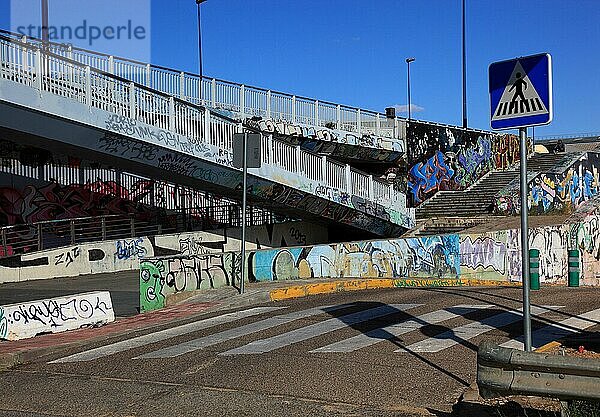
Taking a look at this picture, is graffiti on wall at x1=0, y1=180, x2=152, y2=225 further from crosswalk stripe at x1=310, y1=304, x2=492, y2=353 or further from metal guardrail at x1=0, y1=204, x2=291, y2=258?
crosswalk stripe at x1=310, y1=304, x2=492, y2=353

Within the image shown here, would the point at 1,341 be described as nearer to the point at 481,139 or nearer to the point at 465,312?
the point at 465,312

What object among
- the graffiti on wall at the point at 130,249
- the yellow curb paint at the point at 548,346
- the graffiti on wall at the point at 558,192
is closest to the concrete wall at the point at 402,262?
the graffiti on wall at the point at 558,192

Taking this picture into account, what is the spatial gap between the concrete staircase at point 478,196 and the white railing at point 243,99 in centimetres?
340

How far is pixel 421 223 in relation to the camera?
29.3 m

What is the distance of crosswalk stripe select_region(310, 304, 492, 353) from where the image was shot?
962 centimetres

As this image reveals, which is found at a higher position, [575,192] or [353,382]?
[575,192]

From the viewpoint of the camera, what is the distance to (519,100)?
7035mm

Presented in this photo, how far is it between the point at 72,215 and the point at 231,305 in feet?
44.7

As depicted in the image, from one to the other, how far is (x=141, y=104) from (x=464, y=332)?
36.9 ft

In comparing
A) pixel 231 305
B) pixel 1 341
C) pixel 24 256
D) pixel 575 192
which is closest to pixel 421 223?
pixel 575 192

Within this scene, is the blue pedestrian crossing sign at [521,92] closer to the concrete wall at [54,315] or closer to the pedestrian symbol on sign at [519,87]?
the pedestrian symbol on sign at [519,87]

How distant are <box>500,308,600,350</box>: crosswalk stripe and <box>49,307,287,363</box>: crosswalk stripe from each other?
4540mm

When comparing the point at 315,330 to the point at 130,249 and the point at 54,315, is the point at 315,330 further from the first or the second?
the point at 130,249

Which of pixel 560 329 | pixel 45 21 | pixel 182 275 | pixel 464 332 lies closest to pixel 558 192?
pixel 45 21
